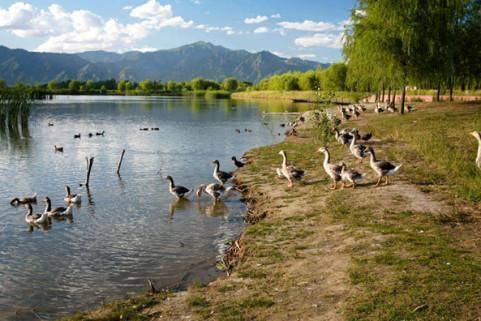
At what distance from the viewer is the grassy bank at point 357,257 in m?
8.98

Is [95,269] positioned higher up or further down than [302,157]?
further down

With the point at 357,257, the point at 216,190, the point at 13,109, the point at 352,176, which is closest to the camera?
the point at 357,257

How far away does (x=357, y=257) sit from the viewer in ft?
37.8

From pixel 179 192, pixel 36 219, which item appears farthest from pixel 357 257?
pixel 36 219

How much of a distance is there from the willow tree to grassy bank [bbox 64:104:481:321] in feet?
70.8

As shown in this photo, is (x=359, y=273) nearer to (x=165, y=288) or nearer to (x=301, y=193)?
(x=165, y=288)

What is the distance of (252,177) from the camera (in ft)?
86.1

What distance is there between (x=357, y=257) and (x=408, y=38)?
33.0 meters

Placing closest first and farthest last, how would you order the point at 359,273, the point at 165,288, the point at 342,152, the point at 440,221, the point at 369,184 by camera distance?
the point at 359,273 < the point at 165,288 < the point at 440,221 < the point at 369,184 < the point at 342,152

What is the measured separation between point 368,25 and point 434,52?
6.67m

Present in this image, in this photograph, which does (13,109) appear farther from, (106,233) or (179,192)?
(106,233)

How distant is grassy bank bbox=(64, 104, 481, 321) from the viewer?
898 cm

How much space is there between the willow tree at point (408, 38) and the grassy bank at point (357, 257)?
21571 mm

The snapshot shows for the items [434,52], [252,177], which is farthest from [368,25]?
[252,177]
